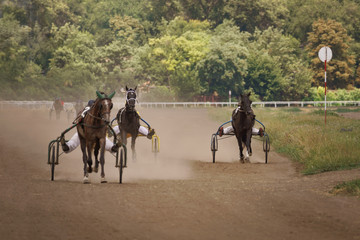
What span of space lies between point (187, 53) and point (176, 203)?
7341 centimetres

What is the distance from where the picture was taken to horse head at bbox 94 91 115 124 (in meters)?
14.7

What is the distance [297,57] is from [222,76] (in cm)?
Result: 1935

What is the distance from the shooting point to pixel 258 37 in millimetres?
93375

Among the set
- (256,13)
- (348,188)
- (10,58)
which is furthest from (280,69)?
(348,188)

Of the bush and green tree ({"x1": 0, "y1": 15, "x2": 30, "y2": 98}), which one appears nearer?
green tree ({"x1": 0, "y1": 15, "x2": 30, "y2": 98})

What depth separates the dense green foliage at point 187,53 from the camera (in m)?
78.6

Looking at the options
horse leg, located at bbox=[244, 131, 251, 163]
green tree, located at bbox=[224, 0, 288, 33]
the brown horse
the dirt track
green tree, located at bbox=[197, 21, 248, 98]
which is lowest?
the dirt track

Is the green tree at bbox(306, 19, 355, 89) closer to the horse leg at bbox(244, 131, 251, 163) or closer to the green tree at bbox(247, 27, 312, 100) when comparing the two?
the green tree at bbox(247, 27, 312, 100)

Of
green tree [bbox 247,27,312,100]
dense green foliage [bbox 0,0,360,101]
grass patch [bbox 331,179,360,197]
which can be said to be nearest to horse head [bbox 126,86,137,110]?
grass patch [bbox 331,179,360,197]

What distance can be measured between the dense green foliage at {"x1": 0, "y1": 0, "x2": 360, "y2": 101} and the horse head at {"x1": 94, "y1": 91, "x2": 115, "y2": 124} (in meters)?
53.5

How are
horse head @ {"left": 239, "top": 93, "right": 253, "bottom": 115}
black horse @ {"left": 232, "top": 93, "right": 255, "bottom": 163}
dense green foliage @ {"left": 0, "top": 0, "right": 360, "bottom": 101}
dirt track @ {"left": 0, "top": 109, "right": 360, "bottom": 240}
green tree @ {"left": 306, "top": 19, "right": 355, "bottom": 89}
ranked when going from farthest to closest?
green tree @ {"left": 306, "top": 19, "right": 355, "bottom": 89} < dense green foliage @ {"left": 0, "top": 0, "right": 360, "bottom": 101} < black horse @ {"left": 232, "top": 93, "right": 255, "bottom": 163} < horse head @ {"left": 239, "top": 93, "right": 253, "bottom": 115} < dirt track @ {"left": 0, "top": 109, "right": 360, "bottom": 240}

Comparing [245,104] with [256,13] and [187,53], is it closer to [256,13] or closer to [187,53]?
[187,53]

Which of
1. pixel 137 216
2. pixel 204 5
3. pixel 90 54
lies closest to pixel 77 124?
pixel 137 216

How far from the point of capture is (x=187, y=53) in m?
84.6
